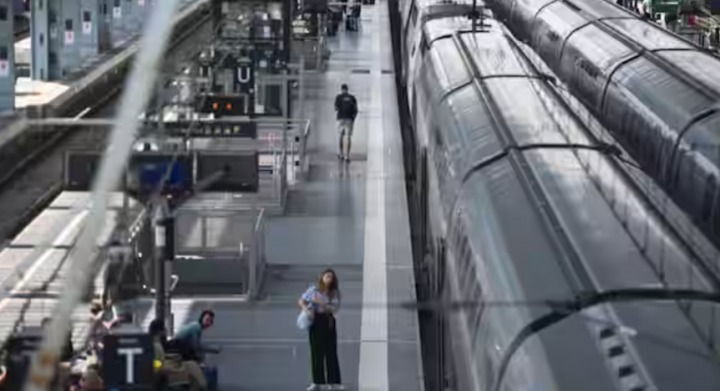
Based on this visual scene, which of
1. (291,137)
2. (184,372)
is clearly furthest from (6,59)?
(184,372)

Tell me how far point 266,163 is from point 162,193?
29.6 ft

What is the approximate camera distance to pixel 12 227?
1241 centimetres

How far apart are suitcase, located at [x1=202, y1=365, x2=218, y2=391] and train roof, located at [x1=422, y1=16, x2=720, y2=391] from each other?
1.85 metres

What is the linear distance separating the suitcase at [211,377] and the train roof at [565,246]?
1.85 meters

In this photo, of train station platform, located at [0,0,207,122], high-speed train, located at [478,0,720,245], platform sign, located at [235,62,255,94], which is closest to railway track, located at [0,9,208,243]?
train station platform, located at [0,0,207,122]

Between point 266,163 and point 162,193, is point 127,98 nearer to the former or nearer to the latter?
point 162,193

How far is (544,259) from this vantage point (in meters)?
4.41

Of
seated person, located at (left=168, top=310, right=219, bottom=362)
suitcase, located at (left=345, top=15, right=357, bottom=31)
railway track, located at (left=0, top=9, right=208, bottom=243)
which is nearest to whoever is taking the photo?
seated person, located at (left=168, top=310, right=219, bottom=362)

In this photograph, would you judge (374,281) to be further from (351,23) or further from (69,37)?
(351,23)

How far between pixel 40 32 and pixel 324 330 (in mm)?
13729

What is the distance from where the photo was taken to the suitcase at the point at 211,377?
25.7ft

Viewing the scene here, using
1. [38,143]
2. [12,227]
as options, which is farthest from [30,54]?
[12,227]

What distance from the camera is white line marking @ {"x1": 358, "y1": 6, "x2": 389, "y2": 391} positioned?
8.53m

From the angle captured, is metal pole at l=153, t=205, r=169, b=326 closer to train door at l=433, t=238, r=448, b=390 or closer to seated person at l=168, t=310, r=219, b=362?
seated person at l=168, t=310, r=219, b=362
